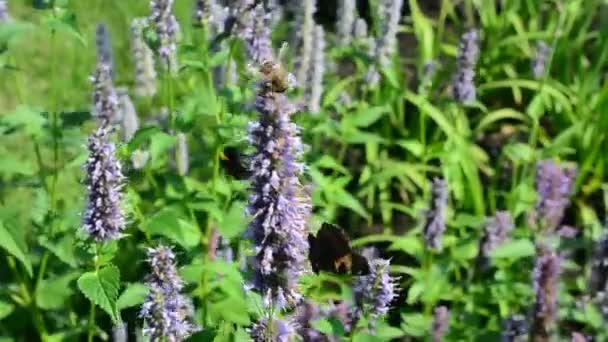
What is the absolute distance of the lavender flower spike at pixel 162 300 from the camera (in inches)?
73.3

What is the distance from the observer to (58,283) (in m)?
3.11

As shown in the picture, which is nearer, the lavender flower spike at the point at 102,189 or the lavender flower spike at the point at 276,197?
the lavender flower spike at the point at 276,197

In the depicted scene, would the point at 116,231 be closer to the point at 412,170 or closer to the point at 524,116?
the point at 412,170

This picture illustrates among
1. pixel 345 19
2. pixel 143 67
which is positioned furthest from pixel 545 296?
pixel 143 67

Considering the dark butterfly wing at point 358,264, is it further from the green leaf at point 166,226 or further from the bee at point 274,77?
the green leaf at point 166,226

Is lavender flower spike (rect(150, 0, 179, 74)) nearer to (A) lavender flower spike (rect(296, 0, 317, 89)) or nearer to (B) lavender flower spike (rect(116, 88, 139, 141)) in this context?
(B) lavender flower spike (rect(116, 88, 139, 141))

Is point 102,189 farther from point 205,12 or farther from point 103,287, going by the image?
point 205,12

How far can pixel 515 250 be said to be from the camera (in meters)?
3.26

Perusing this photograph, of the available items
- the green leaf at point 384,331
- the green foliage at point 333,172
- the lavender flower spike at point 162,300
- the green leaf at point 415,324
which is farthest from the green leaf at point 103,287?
the green leaf at point 415,324

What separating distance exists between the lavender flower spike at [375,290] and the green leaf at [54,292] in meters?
1.29

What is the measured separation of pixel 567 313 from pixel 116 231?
1778mm

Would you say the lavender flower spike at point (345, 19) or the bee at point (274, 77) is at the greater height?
the lavender flower spike at point (345, 19)

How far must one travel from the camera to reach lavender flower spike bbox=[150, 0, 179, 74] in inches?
112

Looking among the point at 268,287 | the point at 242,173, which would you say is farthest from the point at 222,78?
the point at 268,287
